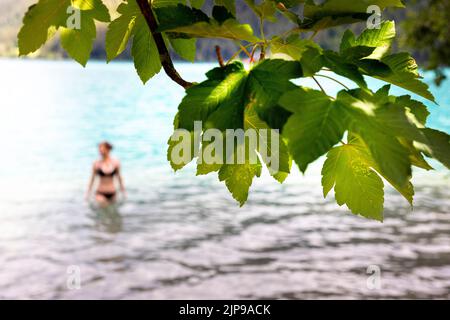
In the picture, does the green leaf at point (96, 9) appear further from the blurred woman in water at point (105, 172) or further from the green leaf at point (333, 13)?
the blurred woman in water at point (105, 172)

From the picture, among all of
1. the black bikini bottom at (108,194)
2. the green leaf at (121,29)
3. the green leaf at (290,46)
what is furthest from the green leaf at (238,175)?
the black bikini bottom at (108,194)

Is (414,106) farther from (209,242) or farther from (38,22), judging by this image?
(209,242)

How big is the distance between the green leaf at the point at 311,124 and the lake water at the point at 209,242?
1384 cm

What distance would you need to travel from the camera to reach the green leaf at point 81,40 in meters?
1.56

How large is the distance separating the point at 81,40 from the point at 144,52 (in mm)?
183

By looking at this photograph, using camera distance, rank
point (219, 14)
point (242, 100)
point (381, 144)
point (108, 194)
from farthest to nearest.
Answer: point (108, 194) < point (219, 14) < point (242, 100) < point (381, 144)

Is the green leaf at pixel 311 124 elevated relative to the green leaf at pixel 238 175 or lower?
elevated

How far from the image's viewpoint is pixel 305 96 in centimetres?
103

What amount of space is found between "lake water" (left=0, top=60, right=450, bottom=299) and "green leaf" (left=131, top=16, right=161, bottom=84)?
13.3 meters

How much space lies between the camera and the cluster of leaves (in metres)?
1.00

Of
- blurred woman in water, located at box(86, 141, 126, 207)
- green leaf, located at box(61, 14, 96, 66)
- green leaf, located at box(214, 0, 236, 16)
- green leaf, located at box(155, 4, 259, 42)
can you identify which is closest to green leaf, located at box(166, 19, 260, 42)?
green leaf, located at box(155, 4, 259, 42)

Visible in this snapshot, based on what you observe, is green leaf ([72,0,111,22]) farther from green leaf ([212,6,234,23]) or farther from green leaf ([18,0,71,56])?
green leaf ([212,6,234,23])

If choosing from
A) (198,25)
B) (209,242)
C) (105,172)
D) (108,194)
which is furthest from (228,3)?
(108,194)

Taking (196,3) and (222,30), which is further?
(196,3)
